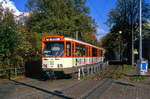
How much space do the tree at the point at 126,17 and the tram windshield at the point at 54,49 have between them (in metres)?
31.8

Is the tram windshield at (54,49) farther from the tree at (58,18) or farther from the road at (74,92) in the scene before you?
the tree at (58,18)

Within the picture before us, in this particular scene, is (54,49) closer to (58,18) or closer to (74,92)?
(74,92)

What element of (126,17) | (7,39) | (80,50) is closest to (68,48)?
(80,50)

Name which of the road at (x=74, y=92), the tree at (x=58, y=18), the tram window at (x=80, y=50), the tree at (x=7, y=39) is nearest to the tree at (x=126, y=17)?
the tree at (x=58, y=18)

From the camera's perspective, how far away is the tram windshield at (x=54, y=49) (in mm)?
17172

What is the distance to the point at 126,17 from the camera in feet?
157

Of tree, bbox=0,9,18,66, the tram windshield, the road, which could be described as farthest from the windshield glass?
tree, bbox=0,9,18,66

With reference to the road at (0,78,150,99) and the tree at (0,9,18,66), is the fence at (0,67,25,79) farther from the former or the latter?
→ the road at (0,78,150,99)

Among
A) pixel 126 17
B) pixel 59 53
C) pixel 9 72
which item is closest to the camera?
pixel 59 53

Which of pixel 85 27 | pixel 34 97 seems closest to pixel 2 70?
pixel 34 97

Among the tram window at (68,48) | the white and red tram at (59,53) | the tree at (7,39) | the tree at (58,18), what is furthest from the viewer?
the tree at (58,18)

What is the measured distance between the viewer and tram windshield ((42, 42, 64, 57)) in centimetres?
1717

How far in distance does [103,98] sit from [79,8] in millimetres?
43165

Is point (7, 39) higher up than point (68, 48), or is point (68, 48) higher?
point (7, 39)
